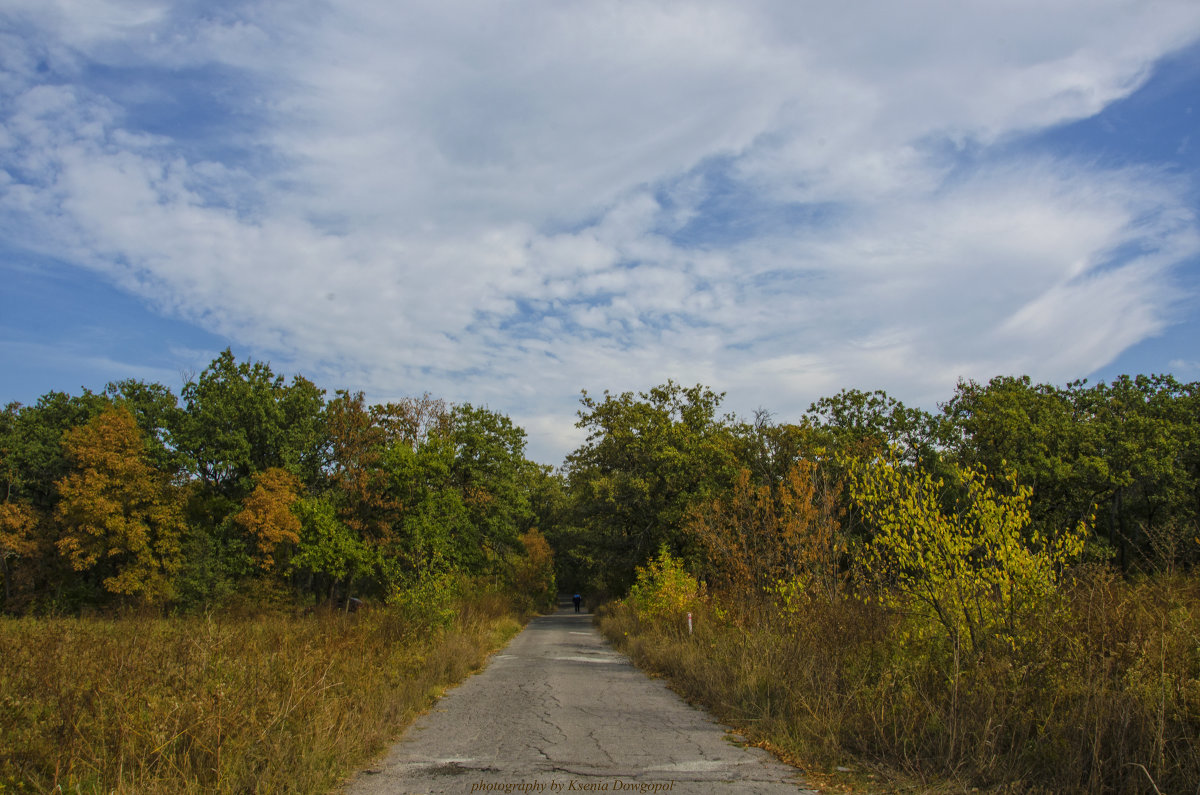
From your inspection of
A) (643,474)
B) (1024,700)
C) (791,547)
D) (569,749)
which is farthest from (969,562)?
(643,474)

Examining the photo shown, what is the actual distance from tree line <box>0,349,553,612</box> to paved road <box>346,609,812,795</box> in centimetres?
2269

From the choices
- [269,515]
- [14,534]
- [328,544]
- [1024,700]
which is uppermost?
[269,515]

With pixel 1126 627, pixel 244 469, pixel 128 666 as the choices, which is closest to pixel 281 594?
pixel 244 469

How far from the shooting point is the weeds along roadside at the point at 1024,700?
16.7 feet

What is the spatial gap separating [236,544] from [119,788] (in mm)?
35775

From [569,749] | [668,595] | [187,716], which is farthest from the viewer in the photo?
[668,595]

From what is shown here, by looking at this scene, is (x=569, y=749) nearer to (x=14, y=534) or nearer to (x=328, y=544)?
(x=328, y=544)

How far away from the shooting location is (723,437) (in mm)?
31844

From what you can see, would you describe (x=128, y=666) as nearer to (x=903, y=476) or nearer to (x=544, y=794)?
(x=544, y=794)

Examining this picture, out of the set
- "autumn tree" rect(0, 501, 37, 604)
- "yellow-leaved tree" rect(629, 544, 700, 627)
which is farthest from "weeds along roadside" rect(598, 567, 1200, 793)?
"autumn tree" rect(0, 501, 37, 604)

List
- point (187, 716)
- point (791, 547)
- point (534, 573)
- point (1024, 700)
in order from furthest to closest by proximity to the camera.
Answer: point (534, 573), point (791, 547), point (1024, 700), point (187, 716)

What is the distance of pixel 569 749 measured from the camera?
741 cm

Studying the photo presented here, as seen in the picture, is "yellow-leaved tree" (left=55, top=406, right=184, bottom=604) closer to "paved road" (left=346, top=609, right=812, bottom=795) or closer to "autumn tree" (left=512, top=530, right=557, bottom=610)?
"autumn tree" (left=512, top=530, right=557, bottom=610)

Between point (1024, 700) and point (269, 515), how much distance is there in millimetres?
35817
